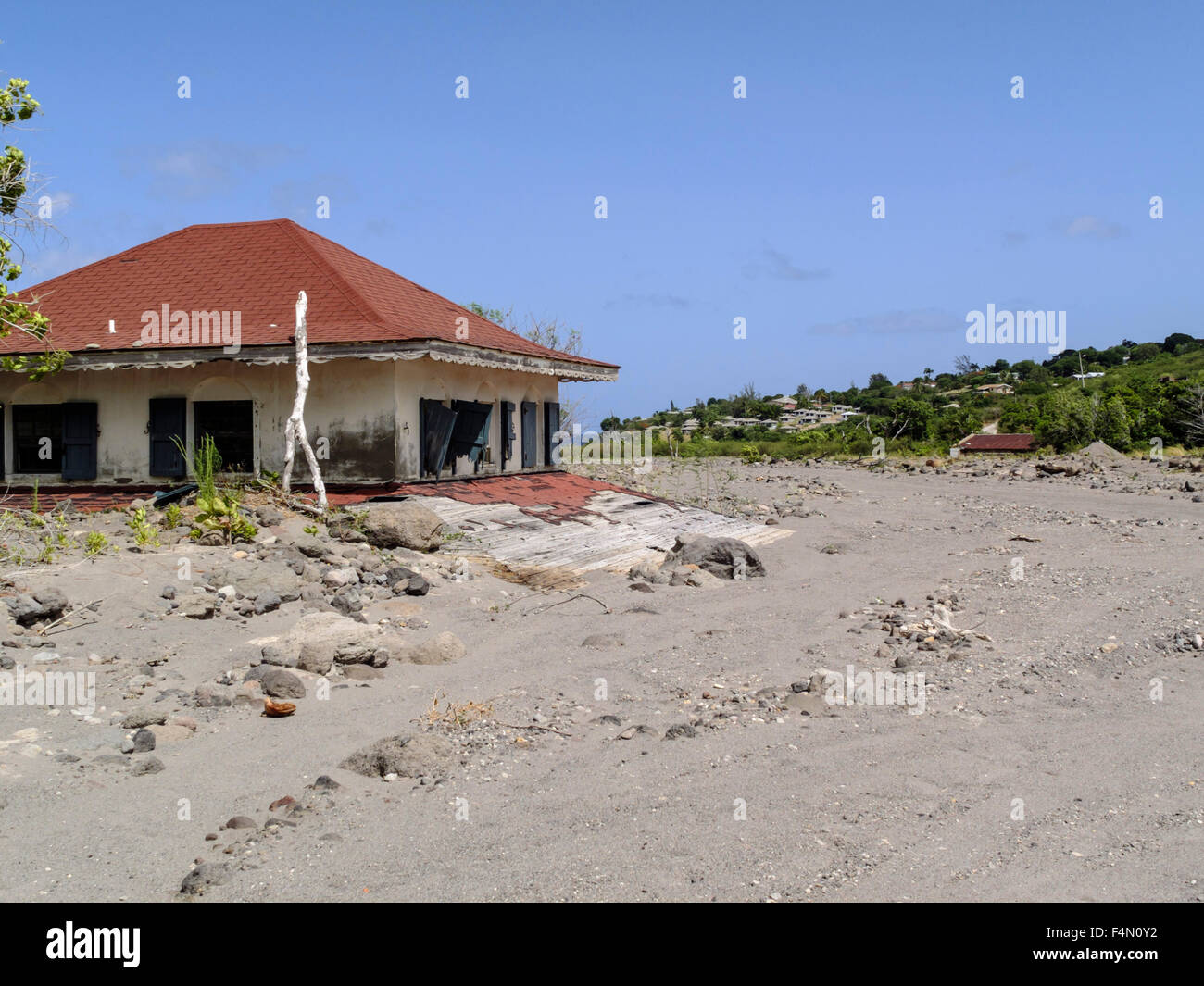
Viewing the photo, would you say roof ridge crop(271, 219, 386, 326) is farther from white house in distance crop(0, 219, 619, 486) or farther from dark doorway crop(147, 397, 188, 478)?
dark doorway crop(147, 397, 188, 478)

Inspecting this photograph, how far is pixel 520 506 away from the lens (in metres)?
14.9

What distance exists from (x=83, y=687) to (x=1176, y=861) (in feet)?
21.4

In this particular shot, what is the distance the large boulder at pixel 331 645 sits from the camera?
25.0 feet

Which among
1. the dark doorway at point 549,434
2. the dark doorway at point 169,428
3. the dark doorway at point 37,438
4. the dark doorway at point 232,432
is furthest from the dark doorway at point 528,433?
the dark doorway at point 37,438

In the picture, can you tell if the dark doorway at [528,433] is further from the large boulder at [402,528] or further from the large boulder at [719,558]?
the large boulder at [402,528]

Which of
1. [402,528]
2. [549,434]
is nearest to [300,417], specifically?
[402,528]

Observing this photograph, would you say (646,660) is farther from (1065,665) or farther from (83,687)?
(83,687)

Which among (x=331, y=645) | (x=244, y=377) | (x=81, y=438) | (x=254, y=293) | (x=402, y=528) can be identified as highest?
(x=254, y=293)

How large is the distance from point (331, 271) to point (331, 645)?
10355 mm

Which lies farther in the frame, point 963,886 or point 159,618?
point 159,618

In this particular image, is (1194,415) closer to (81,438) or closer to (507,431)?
(507,431)

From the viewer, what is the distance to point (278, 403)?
49.5ft

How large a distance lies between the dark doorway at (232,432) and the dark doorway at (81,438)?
65.5 inches
